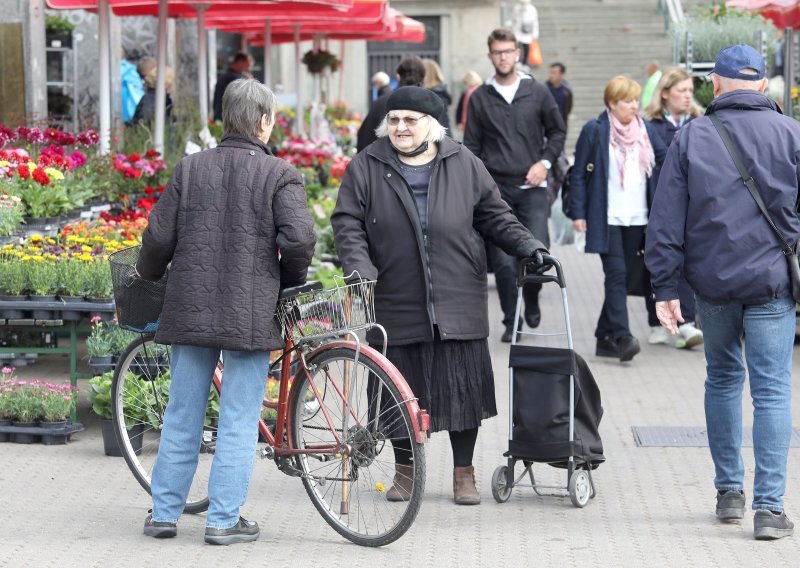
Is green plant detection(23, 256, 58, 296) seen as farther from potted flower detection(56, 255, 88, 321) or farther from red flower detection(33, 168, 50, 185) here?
red flower detection(33, 168, 50, 185)

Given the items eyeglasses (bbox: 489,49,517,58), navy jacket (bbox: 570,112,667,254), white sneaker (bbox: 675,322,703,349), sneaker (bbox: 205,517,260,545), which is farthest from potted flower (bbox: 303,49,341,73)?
sneaker (bbox: 205,517,260,545)

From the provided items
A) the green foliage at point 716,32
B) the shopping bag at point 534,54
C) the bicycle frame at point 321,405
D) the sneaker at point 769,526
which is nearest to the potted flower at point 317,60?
the green foliage at point 716,32

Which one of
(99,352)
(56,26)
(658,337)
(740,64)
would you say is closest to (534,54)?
(56,26)

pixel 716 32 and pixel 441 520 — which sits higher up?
pixel 716 32

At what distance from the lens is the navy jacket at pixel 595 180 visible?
9445 mm

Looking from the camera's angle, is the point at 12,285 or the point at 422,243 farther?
the point at 12,285

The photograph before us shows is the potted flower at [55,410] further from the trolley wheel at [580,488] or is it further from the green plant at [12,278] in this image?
the trolley wheel at [580,488]

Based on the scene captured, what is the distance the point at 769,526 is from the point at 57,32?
405 inches

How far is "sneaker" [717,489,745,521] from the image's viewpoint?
19.0 ft

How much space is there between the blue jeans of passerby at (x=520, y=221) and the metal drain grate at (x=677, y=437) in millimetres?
2384

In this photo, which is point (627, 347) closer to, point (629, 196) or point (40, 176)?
point (629, 196)

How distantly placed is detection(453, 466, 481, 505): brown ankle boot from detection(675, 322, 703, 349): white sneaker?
4155 mm

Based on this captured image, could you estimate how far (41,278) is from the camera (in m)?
7.30

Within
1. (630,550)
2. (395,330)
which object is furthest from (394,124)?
(630,550)
